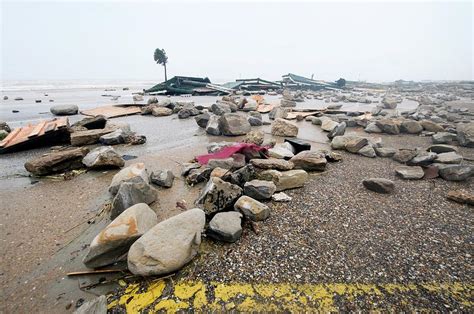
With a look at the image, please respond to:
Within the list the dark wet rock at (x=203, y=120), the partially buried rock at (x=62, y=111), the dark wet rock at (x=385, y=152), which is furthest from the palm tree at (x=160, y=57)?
the dark wet rock at (x=385, y=152)

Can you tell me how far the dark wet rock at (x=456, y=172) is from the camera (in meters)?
3.26

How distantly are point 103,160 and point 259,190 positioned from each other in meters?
2.49

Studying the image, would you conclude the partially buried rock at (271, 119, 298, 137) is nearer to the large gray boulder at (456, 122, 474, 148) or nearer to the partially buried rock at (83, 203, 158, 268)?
the large gray boulder at (456, 122, 474, 148)

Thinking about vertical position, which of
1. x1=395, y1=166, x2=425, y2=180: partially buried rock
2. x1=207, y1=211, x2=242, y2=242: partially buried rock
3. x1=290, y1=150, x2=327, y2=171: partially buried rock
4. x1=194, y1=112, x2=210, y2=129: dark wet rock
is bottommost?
x1=207, y1=211, x2=242, y2=242: partially buried rock

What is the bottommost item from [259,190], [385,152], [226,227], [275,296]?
[275,296]

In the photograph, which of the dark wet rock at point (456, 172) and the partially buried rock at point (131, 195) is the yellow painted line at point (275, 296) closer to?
the partially buried rock at point (131, 195)

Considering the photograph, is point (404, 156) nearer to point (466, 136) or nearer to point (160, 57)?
point (466, 136)

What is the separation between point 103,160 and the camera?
3578mm

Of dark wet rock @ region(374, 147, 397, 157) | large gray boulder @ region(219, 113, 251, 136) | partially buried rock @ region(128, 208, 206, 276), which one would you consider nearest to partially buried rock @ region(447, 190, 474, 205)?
dark wet rock @ region(374, 147, 397, 157)

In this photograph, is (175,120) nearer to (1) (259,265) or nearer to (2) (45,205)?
(2) (45,205)

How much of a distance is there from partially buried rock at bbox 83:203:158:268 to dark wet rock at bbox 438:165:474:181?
13.1 feet

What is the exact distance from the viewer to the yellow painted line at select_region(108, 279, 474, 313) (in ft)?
4.88

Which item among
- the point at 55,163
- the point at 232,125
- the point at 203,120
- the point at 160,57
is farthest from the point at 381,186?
the point at 160,57

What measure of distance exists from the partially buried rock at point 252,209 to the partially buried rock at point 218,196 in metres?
0.09
